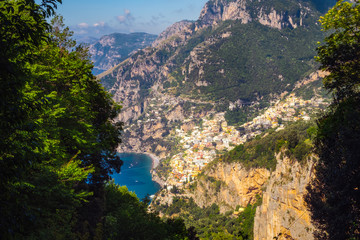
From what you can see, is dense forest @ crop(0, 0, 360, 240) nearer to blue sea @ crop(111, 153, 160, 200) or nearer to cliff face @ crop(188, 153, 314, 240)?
cliff face @ crop(188, 153, 314, 240)

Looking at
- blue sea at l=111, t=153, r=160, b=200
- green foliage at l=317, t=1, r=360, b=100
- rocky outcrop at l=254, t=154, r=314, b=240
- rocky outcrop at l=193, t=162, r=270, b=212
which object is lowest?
rocky outcrop at l=254, t=154, r=314, b=240

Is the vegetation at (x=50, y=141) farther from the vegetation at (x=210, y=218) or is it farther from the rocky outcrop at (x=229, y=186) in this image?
the rocky outcrop at (x=229, y=186)

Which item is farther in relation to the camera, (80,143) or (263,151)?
(263,151)

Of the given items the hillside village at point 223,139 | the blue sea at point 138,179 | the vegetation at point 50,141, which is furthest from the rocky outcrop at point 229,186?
the vegetation at point 50,141

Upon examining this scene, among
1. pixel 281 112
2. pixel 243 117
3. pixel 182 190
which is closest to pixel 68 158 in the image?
pixel 182 190

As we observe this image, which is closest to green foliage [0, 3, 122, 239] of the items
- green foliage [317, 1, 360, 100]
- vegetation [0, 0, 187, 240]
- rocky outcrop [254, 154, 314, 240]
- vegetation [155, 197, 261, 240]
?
vegetation [0, 0, 187, 240]

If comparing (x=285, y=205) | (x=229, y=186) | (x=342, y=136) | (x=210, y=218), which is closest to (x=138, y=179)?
(x=229, y=186)

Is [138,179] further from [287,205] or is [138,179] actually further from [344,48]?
[344,48]
